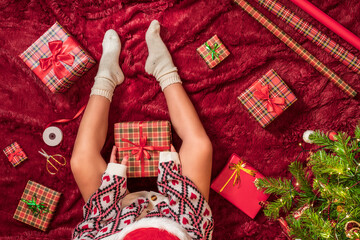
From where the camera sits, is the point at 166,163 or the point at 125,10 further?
the point at 125,10

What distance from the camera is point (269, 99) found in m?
1.14

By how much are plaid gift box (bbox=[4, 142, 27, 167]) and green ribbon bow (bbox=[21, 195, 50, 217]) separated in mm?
175

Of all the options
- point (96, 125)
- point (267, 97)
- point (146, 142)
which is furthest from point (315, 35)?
point (96, 125)

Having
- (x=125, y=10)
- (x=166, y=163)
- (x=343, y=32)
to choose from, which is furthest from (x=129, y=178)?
(x=343, y=32)

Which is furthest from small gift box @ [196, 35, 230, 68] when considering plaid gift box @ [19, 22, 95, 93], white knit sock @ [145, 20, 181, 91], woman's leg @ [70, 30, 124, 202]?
plaid gift box @ [19, 22, 95, 93]

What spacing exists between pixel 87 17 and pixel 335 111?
116cm

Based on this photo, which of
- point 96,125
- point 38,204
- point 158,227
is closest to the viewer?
point 158,227

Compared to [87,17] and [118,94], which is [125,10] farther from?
[118,94]

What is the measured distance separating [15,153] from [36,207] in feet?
0.83

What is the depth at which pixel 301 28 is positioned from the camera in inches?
47.6

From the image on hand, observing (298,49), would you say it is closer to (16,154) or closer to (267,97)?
(267,97)

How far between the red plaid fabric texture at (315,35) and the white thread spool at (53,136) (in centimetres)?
105

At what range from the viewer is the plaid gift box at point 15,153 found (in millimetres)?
1240

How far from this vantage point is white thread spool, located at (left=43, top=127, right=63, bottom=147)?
124cm
